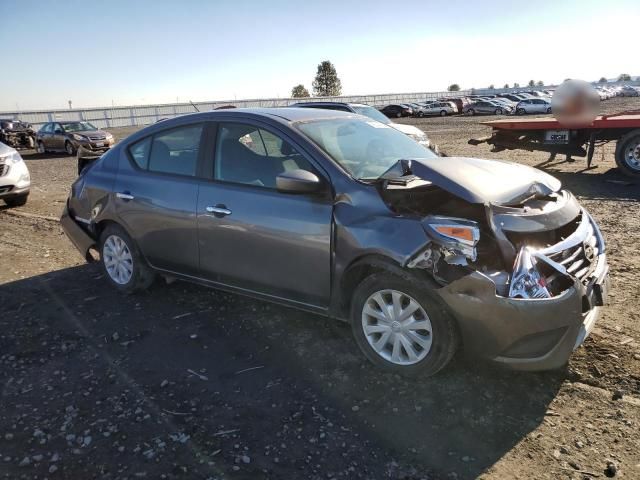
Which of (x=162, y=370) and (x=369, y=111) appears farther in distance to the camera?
(x=369, y=111)

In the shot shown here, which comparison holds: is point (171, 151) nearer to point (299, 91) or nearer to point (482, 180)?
point (482, 180)

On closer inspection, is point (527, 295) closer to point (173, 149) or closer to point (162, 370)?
→ point (162, 370)

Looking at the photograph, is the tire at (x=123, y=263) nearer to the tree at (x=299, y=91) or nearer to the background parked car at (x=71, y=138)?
the background parked car at (x=71, y=138)

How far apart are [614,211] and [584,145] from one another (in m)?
3.98

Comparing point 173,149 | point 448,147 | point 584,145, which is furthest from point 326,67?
point 173,149

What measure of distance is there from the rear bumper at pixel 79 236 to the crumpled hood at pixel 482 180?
3632mm

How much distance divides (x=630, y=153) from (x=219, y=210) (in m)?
9.27

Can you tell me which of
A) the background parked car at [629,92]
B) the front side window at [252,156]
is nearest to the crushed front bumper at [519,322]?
the front side window at [252,156]

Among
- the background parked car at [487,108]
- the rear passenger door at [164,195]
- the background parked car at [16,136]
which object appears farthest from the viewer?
the background parked car at [487,108]

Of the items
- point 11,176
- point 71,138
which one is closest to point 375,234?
point 11,176

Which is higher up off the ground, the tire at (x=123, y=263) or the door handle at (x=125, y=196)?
the door handle at (x=125, y=196)

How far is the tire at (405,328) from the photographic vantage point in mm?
3051

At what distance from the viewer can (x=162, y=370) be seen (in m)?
3.59

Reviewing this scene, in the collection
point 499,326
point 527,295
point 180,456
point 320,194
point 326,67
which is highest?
point 326,67
